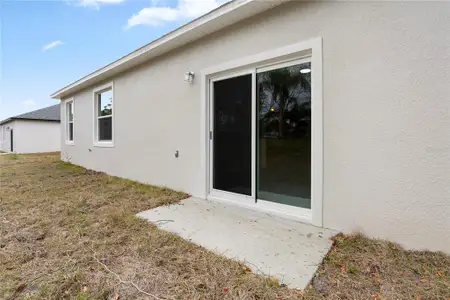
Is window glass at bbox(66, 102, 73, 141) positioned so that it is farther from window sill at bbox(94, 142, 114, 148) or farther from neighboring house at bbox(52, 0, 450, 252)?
neighboring house at bbox(52, 0, 450, 252)

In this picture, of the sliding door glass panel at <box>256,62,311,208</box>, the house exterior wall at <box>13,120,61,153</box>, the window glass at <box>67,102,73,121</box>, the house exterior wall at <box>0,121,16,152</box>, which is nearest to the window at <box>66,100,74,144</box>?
the window glass at <box>67,102,73,121</box>

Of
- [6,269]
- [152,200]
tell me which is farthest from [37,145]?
[6,269]

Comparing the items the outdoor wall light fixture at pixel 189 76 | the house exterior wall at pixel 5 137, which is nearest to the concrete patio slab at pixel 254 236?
the outdoor wall light fixture at pixel 189 76

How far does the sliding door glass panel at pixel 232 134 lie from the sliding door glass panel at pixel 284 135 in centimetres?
22

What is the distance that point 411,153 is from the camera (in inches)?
93.9

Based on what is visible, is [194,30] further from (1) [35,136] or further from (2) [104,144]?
(1) [35,136]

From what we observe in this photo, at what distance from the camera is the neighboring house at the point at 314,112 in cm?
232

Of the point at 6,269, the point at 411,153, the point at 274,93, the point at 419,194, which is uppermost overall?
the point at 274,93

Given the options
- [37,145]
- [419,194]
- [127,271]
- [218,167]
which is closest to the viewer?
[127,271]

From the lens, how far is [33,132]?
774 inches

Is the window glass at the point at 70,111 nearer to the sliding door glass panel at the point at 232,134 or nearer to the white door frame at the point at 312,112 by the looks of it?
the white door frame at the point at 312,112

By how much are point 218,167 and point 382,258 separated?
2.72 m

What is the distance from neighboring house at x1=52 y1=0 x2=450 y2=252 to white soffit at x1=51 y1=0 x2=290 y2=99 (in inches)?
0.9

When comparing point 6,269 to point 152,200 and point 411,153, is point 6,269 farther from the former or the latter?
point 411,153
